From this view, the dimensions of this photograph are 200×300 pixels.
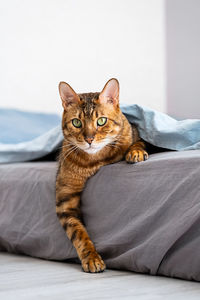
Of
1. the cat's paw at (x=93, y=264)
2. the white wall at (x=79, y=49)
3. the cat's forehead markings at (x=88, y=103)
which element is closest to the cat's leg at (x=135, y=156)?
the cat's forehead markings at (x=88, y=103)

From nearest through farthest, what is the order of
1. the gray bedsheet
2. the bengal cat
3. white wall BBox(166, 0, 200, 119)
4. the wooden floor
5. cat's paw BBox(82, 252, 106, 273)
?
the wooden floor
the gray bedsheet
cat's paw BBox(82, 252, 106, 273)
the bengal cat
white wall BBox(166, 0, 200, 119)

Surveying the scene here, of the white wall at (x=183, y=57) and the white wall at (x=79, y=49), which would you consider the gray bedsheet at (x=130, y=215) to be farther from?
the white wall at (x=183, y=57)

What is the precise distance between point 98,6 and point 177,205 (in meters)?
2.72

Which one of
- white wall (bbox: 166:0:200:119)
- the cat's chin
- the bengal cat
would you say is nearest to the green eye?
the bengal cat

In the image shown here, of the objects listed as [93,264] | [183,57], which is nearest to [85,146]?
[93,264]

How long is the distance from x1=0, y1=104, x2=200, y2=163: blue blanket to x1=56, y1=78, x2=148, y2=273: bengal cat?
0.32 feet

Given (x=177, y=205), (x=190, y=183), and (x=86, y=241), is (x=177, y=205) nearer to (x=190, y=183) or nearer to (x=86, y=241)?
(x=190, y=183)

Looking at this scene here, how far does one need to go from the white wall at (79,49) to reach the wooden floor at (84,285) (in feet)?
6.46

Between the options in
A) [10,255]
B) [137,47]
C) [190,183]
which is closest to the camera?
[190,183]

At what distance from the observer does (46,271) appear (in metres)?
1.80

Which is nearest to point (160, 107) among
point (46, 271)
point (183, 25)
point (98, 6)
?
point (183, 25)

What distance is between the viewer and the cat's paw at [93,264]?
5.59 ft

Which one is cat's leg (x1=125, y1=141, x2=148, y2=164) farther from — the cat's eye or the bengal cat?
the cat's eye

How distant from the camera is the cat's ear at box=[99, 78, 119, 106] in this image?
1.87 meters
